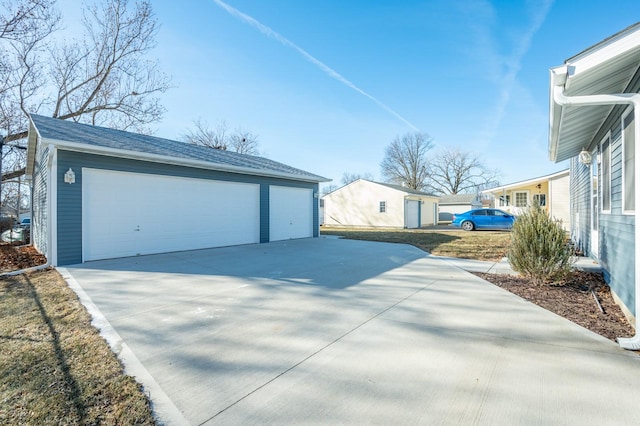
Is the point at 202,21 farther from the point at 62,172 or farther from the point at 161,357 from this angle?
the point at 161,357

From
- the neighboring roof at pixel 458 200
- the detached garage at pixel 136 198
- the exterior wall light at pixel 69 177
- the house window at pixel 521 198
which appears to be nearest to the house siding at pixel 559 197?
the house window at pixel 521 198

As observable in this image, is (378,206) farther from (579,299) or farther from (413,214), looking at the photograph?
(579,299)

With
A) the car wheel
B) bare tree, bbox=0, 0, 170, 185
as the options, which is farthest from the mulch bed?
bare tree, bbox=0, 0, 170, 185

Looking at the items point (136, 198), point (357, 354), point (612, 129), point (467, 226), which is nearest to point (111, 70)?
point (136, 198)

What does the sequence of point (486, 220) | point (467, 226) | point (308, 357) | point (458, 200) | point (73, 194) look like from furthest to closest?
1. point (458, 200)
2. point (467, 226)
3. point (486, 220)
4. point (73, 194)
5. point (308, 357)

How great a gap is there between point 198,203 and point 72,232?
127 inches

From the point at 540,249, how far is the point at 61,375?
21.5 feet

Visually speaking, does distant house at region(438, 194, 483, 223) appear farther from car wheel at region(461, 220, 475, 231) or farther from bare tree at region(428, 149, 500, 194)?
car wheel at region(461, 220, 475, 231)

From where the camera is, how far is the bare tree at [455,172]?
4197cm

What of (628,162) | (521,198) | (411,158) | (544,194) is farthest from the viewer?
(411,158)

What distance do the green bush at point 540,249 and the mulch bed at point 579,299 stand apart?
241 mm

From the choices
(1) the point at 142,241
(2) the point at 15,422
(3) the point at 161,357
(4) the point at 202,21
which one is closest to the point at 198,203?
(1) the point at 142,241

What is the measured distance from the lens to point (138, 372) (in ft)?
8.09

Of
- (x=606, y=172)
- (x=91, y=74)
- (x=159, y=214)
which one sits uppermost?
(x=91, y=74)
